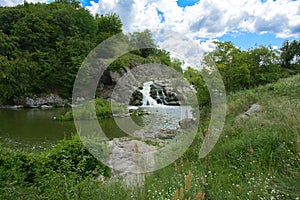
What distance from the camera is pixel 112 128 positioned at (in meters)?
15.7

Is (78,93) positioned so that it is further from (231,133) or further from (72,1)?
(72,1)

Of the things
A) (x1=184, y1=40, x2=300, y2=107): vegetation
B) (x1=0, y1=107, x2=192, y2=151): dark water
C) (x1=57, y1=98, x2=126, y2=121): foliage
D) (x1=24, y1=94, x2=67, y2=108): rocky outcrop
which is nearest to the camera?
(x1=0, y1=107, x2=192, y2=151): dark water

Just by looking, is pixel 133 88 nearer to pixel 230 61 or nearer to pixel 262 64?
pixel 230 61

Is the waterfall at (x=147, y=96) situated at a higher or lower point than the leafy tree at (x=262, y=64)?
lower

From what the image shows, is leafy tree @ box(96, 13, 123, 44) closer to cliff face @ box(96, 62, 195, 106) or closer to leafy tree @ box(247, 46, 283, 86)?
cliff face @ box(96, 62, 195, 106)

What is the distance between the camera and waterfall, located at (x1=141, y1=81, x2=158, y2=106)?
27609 millimetres

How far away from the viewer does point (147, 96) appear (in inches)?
1114

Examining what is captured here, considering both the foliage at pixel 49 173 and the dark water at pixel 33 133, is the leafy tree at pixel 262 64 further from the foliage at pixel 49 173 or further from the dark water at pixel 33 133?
the foliage at pixel 49 173

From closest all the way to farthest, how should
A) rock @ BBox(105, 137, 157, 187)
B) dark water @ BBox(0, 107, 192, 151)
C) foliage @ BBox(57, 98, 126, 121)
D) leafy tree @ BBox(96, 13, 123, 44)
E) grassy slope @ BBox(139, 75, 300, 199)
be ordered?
grassy slope @ BBox(139, 75, 300, 199) < rock @ BBox(105, 137, 157, 187) < dark water @ BBox(0, 107, 192, 151) < foliage @ BBox(57, 98, 126, 121) < leafy tree @ BBox(96, 13, 123, 44)

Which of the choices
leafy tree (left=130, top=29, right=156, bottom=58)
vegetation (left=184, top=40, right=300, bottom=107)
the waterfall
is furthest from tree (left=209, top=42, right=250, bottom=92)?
the waterfall

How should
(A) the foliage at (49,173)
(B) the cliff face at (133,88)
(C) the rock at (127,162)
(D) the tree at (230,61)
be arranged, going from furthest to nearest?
1. (B) the cliff face at (133,88)
2. (D) the tree at (230,61)
3. (C) the rock at (127,162)
4. (A) the foliage at (49,173)

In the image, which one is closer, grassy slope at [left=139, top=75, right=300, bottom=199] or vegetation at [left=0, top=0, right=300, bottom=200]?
grassy slope at [left=139, top=75, right=300, bottom=199]

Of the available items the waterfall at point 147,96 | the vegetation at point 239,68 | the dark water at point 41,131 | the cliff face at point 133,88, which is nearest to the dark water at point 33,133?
the dark water at point 41,131

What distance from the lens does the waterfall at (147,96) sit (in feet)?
90.6
